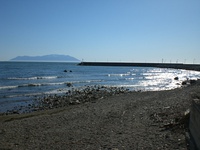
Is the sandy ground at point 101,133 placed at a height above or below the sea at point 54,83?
above

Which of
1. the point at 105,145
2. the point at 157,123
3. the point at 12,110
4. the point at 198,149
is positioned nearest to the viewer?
the point at 198,149

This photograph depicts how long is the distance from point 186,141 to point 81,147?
3.26 m

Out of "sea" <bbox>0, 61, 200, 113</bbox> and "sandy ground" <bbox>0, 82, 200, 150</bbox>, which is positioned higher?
"sandy ground" <bbox>0, 82, 200, 150</bbox>

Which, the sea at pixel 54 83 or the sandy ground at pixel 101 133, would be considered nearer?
the sandy ground at pixel 101 133

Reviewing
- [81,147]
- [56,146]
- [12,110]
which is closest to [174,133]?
[81,147]

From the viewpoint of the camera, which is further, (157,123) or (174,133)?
(157,123)

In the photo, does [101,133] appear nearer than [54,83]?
Yes

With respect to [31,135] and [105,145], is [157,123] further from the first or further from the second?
[31,135]

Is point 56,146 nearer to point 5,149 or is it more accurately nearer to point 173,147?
point 5,149

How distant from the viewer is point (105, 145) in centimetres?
764

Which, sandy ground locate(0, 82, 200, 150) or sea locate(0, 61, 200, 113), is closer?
sandy ground locate(0, 82, 200, 150)

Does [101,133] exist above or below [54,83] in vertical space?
above

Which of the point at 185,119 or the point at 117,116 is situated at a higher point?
the point at 185,119

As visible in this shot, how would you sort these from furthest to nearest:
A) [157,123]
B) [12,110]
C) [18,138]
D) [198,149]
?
[12,110]
[157,123]
[18,138]
[198,149]
